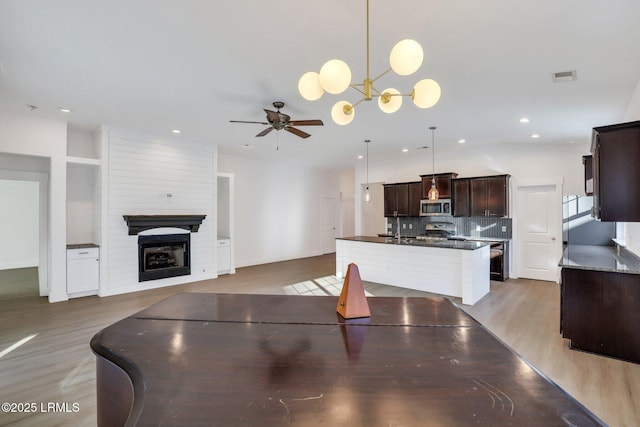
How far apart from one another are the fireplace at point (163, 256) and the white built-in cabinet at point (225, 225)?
0.77m

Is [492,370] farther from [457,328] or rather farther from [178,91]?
[178,91]

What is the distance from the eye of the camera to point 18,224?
7.43m

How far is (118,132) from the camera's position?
5.22 meters

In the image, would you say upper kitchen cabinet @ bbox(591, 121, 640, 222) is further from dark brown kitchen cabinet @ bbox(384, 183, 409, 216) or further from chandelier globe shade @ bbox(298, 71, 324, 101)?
dark brown kitchen cabinet @ bbox(384, 183, 409, 216)

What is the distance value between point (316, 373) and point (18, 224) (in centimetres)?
979

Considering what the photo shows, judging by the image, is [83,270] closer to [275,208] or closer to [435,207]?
[275,208]

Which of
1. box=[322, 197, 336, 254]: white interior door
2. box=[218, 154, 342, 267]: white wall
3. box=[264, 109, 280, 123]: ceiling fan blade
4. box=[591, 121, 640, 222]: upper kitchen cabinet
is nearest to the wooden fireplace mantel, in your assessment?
box=[218, 154, 342, 267]: white wall

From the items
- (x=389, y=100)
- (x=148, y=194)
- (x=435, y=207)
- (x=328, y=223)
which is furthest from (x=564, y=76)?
(x=328, y=223)

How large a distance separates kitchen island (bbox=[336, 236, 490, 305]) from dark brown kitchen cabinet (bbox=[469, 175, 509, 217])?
146 centimetres

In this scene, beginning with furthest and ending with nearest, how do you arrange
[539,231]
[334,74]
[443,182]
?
[443,182], [539,231], [334,74]

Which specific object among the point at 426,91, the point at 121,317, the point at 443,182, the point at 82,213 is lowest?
the point at 121,317

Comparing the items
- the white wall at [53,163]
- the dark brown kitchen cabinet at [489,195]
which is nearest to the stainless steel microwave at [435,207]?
the dark brown kitchen cabinet at [489,195]

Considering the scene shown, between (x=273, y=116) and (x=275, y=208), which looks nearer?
(x=273, y=116)

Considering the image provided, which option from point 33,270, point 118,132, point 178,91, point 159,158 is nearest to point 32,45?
point 178,91
